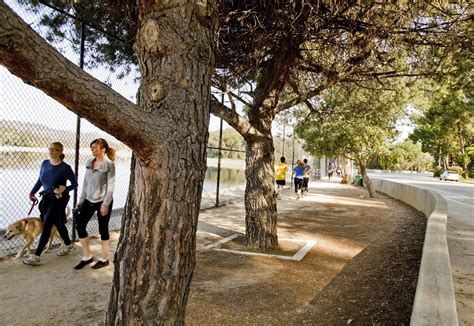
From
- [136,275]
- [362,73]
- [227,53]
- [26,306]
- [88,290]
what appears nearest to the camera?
[136,275]

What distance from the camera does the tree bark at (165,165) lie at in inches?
103

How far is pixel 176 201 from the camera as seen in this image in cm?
267

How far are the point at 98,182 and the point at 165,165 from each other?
→ 109 inches

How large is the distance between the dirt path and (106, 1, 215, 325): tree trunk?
38.5 inches

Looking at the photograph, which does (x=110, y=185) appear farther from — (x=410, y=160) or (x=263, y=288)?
(x=410, y=160)

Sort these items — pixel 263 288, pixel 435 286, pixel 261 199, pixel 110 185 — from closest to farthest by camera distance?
1. pixel 435 286
2. pixel 263 288
3. pixel 110 185
4. pixel 261 199

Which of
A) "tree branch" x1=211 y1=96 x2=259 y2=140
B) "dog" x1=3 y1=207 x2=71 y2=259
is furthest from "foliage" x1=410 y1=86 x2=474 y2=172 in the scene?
"dog" x1=3 y1=207 x2=71 y2=259

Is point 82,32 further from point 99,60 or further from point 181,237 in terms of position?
point 181,237

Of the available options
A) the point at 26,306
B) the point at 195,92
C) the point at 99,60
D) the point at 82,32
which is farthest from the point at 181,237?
the point at 99,60

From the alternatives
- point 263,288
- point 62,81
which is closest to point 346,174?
point 263,288

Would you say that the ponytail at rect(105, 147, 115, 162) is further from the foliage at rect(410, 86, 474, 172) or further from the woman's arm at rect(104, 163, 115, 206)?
the foliage at rect(410, 86, 474, 172)

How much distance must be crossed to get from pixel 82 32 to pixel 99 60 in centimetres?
85

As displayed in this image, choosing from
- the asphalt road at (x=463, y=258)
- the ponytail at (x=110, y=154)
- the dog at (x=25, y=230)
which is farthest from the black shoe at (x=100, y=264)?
the asphalt road at (x=463, y=258)

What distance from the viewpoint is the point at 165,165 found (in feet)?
8.49
